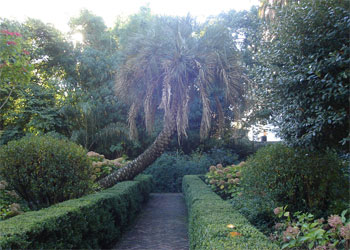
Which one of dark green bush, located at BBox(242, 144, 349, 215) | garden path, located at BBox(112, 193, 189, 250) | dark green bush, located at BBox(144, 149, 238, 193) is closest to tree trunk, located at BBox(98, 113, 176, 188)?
garden path, located at BBox(112, 193, 189, 250)

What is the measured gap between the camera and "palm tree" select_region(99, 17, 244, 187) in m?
9.07

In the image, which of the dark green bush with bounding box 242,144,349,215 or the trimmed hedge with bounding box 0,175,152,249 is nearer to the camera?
the trimmed hedge with bounding box 0,175,152,249

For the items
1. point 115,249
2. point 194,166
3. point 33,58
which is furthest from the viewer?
point 33,58

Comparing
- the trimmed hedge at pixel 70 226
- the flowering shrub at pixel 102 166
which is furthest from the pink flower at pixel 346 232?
the flowering shrub at pixel 102 166

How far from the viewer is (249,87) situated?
8984 millimetres

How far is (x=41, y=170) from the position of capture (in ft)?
19.3

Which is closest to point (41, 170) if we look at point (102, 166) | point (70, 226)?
point (70, 226)

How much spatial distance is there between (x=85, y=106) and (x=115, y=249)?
10.7 metres

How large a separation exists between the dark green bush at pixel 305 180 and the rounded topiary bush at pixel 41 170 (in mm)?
3948

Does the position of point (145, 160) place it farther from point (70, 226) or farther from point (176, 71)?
point (70, 226)

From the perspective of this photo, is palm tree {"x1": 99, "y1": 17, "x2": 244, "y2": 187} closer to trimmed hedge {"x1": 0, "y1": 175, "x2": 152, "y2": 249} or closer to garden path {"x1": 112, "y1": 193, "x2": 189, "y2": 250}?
garden path {"x1": 112, "y1": 193, "x2": 189, "y2": 250}

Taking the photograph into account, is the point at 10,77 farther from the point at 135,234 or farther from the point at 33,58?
the point at 33,58

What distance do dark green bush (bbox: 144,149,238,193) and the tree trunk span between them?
5.38 metres

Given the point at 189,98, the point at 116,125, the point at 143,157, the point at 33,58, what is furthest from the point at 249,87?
the point at 33,58
